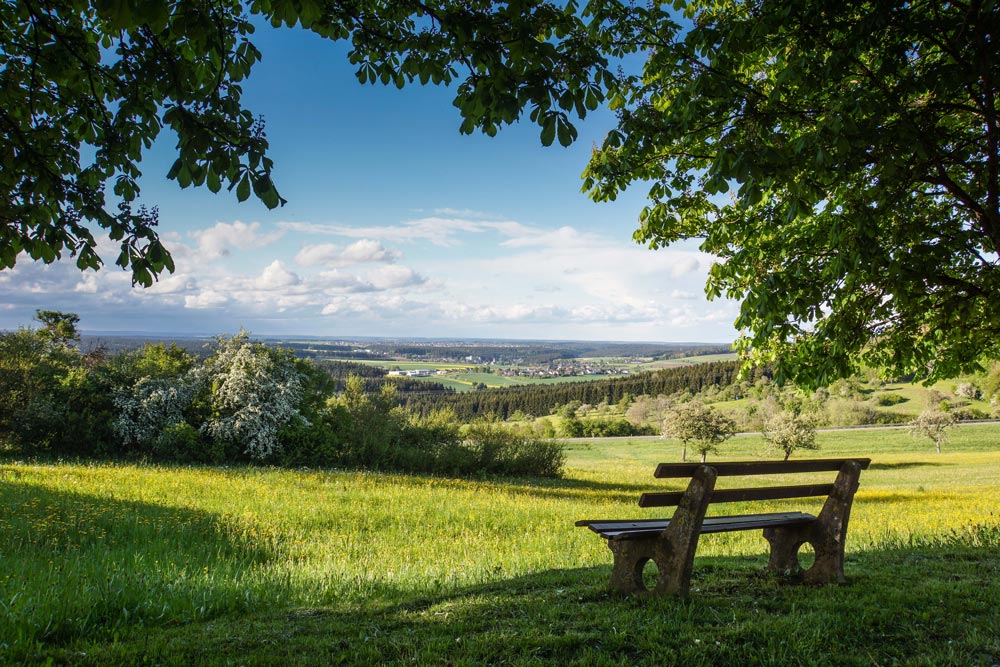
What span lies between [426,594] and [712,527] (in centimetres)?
287

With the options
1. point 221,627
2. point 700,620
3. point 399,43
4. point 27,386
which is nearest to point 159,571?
point 221,627

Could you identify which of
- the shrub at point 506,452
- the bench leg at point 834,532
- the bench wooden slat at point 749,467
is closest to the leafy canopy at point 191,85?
the bench wooden slat at point 749,467

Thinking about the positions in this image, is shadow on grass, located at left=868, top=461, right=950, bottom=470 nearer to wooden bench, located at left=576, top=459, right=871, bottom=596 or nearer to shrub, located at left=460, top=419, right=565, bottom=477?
shrub, located at left=460, top=419, right=565, bottom=477

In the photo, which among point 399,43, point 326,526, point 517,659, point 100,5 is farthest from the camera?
point 326,526

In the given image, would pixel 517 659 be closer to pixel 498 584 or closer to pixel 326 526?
pixel 498 584

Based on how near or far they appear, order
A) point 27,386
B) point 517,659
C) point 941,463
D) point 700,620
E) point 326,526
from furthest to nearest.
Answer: point 941,463 < point 27,386 < point 326,526 < point 700,620 < point 517,659

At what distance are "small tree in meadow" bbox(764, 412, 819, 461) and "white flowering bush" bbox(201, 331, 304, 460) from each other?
32946 millimetres

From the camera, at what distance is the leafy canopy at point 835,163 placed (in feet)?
17.1

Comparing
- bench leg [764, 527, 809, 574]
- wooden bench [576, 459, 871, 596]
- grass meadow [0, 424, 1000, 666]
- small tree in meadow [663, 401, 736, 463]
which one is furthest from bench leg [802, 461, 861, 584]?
small tree in meadow [663, 401, 736, 463]

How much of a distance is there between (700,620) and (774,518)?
196 cm

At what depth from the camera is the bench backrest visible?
4796 millimetres

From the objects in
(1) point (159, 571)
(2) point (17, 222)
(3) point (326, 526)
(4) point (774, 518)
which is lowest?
(3) point (326, 526)

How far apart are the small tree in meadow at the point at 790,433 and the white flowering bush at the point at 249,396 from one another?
3295cm

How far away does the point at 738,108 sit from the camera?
6230 mm
